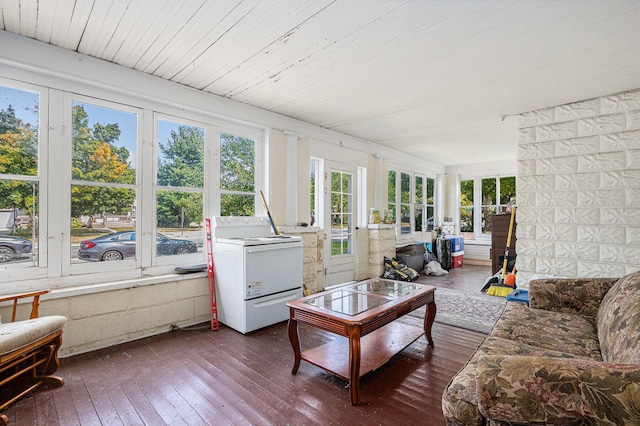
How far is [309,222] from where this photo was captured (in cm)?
486

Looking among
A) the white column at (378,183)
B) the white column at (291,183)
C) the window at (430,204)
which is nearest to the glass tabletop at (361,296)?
the white column at (291,183)

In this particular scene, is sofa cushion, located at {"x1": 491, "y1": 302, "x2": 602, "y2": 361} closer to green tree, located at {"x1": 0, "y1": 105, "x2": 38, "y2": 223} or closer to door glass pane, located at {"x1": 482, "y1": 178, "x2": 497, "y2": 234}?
green tree, located at {"x1": 0, "y1": 105, "x2": 38, "y2": 223}

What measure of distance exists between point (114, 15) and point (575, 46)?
12.1 ft

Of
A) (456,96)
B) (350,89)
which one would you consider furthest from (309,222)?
(456,96)

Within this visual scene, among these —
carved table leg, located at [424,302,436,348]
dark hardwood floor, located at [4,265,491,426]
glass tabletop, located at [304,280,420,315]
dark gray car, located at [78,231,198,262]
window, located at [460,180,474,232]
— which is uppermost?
window, located at [460,180,474,232]

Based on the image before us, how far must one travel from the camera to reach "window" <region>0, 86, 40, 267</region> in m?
2.56

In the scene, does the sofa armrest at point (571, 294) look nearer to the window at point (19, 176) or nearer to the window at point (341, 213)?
the window at point (341, 213)

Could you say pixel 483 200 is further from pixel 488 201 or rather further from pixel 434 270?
pixel 434 270

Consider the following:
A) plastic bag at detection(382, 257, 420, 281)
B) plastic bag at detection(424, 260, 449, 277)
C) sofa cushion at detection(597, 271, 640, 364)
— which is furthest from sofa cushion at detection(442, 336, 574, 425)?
plastic bag at detection(424, 260, 449, 277)

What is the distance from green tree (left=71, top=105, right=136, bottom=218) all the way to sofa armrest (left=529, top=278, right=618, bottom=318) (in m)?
3.82

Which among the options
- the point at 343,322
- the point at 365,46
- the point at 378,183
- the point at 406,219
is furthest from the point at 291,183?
the point at 406,219

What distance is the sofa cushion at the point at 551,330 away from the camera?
1.78 meters

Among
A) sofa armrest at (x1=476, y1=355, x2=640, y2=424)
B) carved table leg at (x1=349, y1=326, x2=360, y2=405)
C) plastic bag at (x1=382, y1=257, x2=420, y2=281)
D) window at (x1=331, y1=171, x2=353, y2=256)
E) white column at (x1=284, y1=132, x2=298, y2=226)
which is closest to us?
sofa armrest at (x1=476, y1=355, x2=640, y2=424)

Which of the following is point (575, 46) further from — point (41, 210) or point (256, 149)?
point (41, 210)
